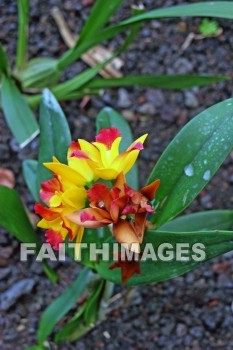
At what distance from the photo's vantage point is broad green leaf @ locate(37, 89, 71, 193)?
118cm

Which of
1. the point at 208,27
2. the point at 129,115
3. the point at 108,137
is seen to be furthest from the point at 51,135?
the point at 208,27

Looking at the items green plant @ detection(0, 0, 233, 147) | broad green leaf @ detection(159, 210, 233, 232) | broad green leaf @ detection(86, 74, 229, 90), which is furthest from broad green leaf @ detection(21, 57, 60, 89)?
broad green leaf @ detection(159, 210, 233, 232)

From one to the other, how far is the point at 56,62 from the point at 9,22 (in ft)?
0.81

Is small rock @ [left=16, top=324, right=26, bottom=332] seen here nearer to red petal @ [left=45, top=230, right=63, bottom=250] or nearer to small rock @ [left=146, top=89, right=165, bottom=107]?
red petal @ [left=45, top=230, right=63, bottom=250]

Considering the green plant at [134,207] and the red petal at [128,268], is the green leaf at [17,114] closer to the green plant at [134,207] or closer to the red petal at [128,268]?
the green plant at [134,207]

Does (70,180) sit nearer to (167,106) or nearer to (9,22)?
(167,106)

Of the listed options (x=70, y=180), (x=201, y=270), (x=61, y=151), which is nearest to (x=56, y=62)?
(x=61, y=151)

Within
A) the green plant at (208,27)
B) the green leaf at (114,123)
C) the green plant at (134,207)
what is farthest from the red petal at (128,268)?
the green plant at (208,27)

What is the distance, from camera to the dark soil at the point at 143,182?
143 centimetres

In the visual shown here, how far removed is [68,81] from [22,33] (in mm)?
173

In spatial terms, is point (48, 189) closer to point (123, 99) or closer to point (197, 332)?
point (197, 332)

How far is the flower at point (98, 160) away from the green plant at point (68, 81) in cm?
51

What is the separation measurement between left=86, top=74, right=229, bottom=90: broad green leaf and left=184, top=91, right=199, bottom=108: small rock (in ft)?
0.45

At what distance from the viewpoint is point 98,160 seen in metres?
0.92
